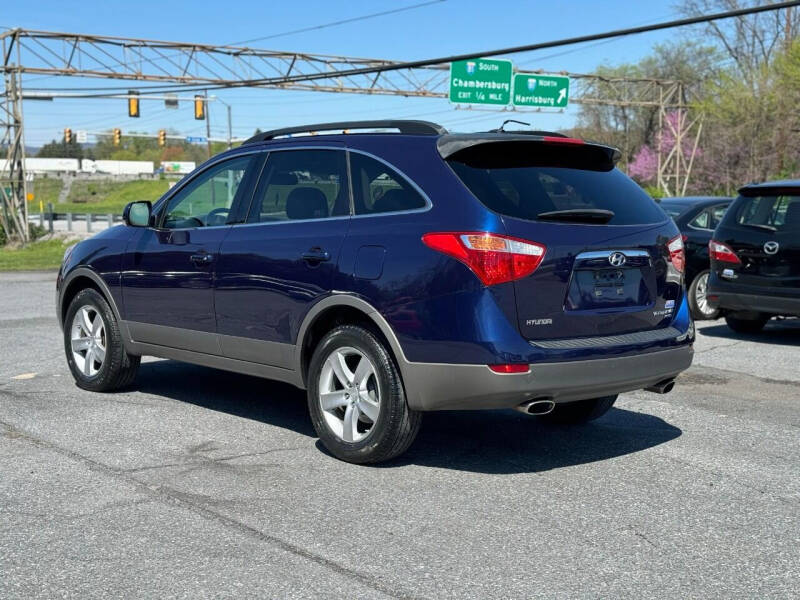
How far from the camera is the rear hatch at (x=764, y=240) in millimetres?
10359

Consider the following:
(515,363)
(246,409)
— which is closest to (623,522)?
(515,363)

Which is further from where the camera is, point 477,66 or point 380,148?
point 477,66

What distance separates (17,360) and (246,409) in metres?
3.23

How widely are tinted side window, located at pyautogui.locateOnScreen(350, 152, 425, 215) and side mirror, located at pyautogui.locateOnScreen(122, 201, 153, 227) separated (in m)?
2.00

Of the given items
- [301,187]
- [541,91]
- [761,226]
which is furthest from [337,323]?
[541,91]

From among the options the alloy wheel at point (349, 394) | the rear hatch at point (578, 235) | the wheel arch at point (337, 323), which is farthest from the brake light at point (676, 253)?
the alloy wheel at point (349, 394)

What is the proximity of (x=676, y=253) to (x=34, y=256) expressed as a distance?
26978 mm

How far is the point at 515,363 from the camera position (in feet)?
16.4

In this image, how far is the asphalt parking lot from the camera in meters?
3.90

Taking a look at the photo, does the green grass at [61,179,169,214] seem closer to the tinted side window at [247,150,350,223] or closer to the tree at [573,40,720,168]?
the tree at [573,40,720,168]

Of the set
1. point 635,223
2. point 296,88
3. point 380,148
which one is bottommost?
point 635,223

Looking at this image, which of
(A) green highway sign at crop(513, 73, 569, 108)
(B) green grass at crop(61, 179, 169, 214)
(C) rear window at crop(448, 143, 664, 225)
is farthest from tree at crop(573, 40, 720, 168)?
(C) rear window at crop(448, 143, 664, 225)

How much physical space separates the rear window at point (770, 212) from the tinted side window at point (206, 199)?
239 inches

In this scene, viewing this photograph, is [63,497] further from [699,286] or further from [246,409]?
[699,286]
